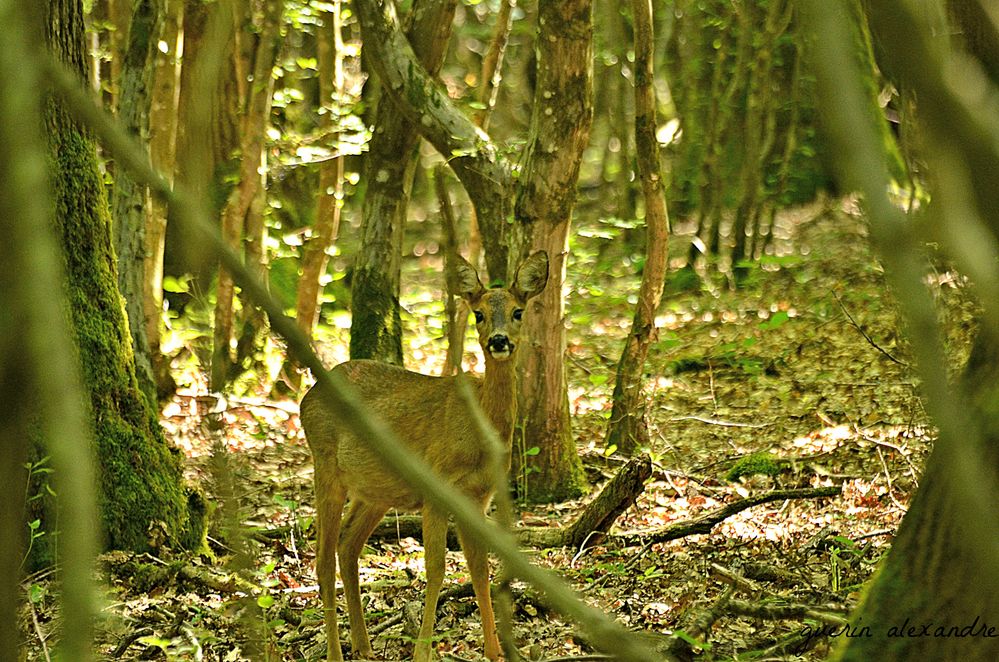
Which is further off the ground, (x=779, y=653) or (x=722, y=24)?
(x=722, y=24)

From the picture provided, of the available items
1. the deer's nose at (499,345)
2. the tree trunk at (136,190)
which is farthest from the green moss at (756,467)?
the tree trunk at (136,190)

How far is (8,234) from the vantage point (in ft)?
3.64

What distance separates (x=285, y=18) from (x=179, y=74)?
5.13 ft

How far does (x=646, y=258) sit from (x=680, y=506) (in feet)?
7.27

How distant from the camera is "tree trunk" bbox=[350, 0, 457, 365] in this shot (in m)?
9.61

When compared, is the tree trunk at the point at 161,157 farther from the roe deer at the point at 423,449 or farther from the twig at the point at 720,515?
the twig at the point at 720,515

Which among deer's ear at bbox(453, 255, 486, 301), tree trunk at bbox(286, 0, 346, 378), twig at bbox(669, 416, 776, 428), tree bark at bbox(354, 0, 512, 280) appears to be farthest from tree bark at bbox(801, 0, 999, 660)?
tree trunk at bbox(286, 0, 346, 378)

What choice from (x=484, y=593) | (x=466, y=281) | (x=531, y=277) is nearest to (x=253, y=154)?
(x=466, y=281)

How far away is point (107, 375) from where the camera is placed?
675cm

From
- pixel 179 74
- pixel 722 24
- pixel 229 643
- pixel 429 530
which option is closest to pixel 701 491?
pixel 429 530

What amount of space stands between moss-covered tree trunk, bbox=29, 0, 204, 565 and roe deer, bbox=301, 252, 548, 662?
0.93m

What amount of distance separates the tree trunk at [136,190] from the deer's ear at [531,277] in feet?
8.41

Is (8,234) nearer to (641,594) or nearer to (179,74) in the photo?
(641,594)

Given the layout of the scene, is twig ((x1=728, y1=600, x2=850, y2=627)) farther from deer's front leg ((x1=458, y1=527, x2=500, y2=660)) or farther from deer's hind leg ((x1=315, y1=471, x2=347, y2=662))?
deer's hind leg ((x1=315, y1=471, x2=347, y2=662))
